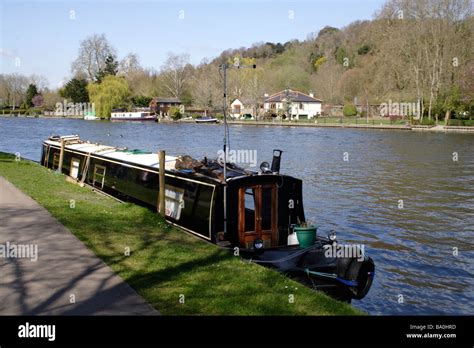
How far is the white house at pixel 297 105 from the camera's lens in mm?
102312

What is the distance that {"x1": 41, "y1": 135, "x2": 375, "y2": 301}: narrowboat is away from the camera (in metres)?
10.7

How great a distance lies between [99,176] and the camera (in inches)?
738

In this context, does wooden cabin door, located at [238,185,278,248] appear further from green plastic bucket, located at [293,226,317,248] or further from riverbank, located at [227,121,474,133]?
riverbank, located at [227,121,474,133]

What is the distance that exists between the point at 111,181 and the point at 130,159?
1.36m

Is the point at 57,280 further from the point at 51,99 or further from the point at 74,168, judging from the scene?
the point at 51,99

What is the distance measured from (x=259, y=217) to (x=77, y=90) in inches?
4331

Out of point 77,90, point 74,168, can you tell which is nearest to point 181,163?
point 74,168

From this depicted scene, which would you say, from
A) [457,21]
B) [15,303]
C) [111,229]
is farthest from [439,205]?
[457,21]

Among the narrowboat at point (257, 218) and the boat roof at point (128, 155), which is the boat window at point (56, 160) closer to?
the boat roof at point (128, 155)

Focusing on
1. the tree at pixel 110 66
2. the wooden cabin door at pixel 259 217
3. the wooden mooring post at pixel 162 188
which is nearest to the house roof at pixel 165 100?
the tree at pixel 110 66

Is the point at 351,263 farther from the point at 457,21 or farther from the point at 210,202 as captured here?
the point at 457,21

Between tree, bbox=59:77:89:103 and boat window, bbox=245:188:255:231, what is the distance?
108 m

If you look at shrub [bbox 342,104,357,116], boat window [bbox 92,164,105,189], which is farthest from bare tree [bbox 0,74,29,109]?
boat window [bbox 92,164,105,189]
